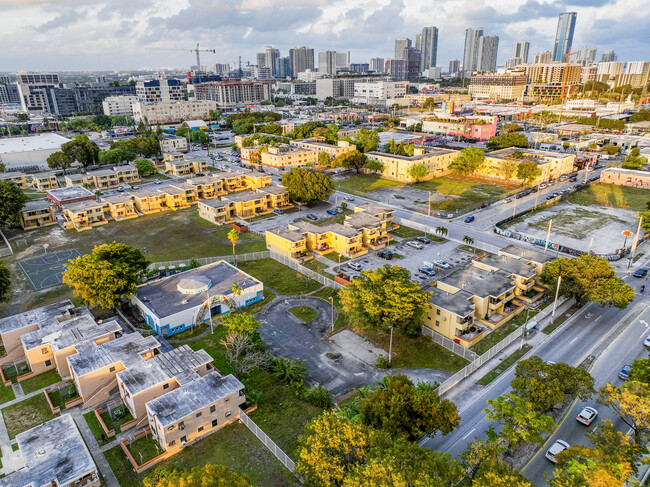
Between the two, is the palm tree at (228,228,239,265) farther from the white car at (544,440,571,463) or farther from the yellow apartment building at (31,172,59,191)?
the yellow apartment building at (31,172,59,191)

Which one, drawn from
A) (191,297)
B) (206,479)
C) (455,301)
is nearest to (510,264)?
(455,301)

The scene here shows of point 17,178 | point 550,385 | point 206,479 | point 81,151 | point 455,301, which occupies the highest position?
point 81,151

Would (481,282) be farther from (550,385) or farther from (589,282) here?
(550,385)

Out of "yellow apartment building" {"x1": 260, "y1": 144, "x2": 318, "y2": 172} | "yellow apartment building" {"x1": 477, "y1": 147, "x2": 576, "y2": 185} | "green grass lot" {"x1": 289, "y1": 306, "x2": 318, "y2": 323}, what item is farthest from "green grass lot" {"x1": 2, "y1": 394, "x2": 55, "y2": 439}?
"yellow apartment building" {"x1": 477, "y1": 147, "x2": 576, "y2": 185}

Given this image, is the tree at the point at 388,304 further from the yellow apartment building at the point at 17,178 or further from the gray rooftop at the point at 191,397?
the yellow apartment building at the point at 17,178

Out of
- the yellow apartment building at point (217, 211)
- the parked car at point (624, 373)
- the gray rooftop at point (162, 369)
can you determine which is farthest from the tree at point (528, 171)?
the gray rooftop at point (162, 369)

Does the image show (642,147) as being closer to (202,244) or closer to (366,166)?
(366,166)

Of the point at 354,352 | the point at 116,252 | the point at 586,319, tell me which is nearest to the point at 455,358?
the point at 354,352

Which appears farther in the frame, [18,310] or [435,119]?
[435,119]
